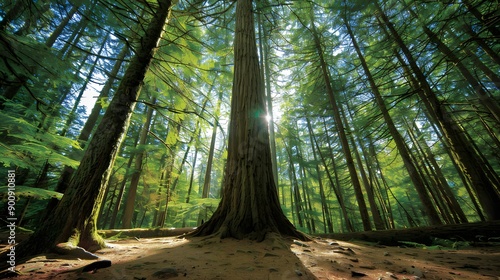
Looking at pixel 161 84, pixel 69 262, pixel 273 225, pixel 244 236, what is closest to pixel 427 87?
pixel 273 225

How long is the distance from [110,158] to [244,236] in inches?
81.1

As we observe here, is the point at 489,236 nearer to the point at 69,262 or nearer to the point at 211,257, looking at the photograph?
the point at 211,257

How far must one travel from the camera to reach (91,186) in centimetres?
226

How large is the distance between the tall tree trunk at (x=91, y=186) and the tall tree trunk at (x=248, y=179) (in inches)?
55.0

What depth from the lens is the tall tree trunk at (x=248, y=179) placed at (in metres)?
2.59

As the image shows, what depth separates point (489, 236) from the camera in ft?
11.1

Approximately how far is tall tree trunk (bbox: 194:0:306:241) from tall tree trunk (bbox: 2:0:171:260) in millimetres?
1397

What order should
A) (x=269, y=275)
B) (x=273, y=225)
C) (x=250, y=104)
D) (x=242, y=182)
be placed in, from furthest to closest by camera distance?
(x=250, y=104) → (x=242, y=182) → (x=273, y=225) → (x=269, y=275)

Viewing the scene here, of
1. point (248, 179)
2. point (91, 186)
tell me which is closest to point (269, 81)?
point (248, 179)

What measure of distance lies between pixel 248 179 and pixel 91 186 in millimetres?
1977

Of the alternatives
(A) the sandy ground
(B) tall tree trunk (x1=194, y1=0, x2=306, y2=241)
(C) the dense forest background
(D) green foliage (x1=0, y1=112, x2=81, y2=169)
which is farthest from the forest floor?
(D) green foliage (x1=0, y1=112, x2=81, y2=169)

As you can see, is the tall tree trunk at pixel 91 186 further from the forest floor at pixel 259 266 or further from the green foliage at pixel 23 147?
the green foliage at pixel 23 147

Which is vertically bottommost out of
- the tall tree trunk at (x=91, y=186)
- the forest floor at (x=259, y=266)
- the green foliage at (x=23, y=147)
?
the forest floor at (x=259, y=266)

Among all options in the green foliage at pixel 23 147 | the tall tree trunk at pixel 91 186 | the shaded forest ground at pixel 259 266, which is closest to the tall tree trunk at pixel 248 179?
the shaded forest ground at pixel 259 266
